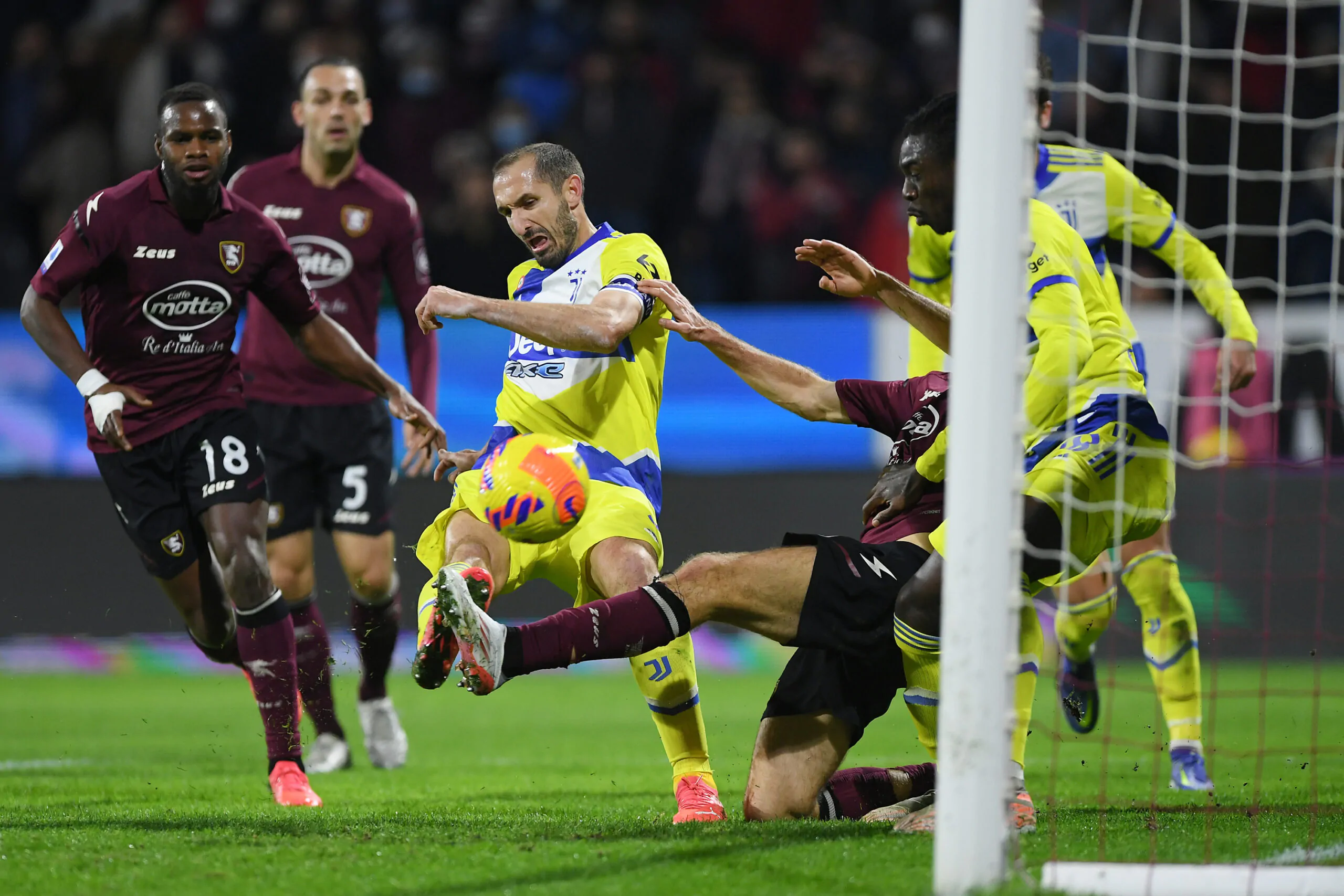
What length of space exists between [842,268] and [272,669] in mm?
2333

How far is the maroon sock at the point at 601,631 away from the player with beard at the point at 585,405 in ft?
1.08

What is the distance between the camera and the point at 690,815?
14.5 ft

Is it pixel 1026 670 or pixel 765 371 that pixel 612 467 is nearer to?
pixel 765 371

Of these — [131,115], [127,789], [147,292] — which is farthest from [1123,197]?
[131,115]

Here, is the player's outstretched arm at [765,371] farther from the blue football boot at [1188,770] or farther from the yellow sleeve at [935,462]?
the blue football boot at [1188,770]

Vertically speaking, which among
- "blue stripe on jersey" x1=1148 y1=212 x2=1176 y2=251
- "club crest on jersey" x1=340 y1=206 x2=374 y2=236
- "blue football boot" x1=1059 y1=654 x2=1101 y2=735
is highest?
"club crest on jersey" x1=340 y1=206 x2=374 y2=236

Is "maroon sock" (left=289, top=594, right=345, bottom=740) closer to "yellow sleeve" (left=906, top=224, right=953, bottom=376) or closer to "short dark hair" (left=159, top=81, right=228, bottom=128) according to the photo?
"short dark hair" (left=159, top=81, right=228, bottom=128)

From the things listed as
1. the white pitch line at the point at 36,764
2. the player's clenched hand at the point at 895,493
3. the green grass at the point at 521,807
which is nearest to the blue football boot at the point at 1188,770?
the green grass at the point at 521,807

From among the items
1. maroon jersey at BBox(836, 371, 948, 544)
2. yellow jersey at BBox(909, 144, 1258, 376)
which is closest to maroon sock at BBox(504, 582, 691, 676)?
maroon jersey at BBox(836, 371, 948, 544)

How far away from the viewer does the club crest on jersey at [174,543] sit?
526cm

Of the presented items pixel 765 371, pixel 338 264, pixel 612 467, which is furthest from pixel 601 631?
pixel 338 264

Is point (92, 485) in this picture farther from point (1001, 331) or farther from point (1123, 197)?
point (1001, 331)

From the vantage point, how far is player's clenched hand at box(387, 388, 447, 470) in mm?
5258

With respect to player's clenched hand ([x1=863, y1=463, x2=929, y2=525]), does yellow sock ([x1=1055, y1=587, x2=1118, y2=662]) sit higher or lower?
lower
